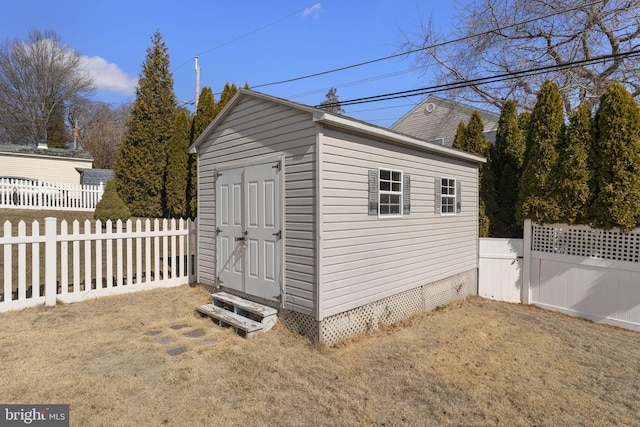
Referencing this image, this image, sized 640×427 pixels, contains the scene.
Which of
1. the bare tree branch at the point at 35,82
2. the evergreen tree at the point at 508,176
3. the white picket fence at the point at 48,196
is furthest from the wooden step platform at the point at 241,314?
the bare tree branch at the point at 35,82

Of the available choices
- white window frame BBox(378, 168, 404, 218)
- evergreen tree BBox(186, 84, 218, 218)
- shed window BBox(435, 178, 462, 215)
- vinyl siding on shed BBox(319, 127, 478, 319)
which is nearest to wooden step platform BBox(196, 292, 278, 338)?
vinyl siding on shed BBox(319, 127, 478, 319)

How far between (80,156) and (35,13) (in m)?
13.5

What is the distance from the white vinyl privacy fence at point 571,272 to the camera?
5750mm

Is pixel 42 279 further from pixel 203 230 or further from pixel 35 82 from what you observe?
pixel 35 82

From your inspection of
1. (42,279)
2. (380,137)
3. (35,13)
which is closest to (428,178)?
(380,137)

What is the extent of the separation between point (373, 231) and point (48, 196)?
16.3 m

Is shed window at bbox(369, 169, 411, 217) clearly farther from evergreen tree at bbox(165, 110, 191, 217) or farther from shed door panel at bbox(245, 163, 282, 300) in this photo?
evergreen tree at bbox(165, 110, 191, 217)

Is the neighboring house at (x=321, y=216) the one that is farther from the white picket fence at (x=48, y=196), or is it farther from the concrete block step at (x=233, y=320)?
the white picket fence at (x=48, y=196)

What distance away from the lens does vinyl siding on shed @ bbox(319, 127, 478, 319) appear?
176 inches

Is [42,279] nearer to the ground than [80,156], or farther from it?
nearer to the ground

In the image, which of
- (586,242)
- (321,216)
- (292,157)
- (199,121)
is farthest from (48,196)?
(586,242)

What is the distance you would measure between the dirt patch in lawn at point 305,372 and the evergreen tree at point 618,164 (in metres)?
1.92

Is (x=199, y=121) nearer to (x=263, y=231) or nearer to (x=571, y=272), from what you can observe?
(x=263, y=231)

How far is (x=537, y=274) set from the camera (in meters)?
6.95
